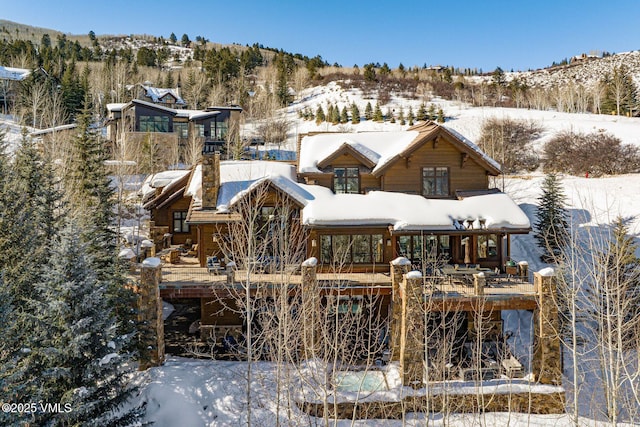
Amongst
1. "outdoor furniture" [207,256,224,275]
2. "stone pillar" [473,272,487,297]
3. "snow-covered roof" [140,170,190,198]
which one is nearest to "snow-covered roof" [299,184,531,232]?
"stone pillar" [473,272,487,297]

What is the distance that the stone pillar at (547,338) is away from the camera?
47.3 ft

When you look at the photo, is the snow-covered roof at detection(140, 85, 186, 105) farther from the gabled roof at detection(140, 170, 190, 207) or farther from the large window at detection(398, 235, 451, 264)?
the large window at detection(398, 235, 451, 264)

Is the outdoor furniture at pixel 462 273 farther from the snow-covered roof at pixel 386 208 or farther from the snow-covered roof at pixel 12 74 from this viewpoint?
the snow-covered roof at pixel 12 74

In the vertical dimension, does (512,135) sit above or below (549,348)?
above

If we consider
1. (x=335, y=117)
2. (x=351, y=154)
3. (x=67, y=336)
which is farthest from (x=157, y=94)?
(x=67, y=336)

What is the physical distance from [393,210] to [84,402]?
13.5 m

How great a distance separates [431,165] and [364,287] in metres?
8.34

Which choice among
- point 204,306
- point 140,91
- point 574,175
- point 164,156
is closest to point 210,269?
point 204,306

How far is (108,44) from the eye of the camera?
417 ft

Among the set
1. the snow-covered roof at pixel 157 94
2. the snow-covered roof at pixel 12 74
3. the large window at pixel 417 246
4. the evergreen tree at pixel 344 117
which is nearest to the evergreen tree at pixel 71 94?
the snow-covered roof at pixel 157 94

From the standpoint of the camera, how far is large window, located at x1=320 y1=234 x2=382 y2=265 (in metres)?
18.7

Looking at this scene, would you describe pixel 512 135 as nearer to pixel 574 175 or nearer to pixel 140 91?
pixel 574 175

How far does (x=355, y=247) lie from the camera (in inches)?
738

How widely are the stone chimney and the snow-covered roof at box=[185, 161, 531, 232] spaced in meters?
0.39
